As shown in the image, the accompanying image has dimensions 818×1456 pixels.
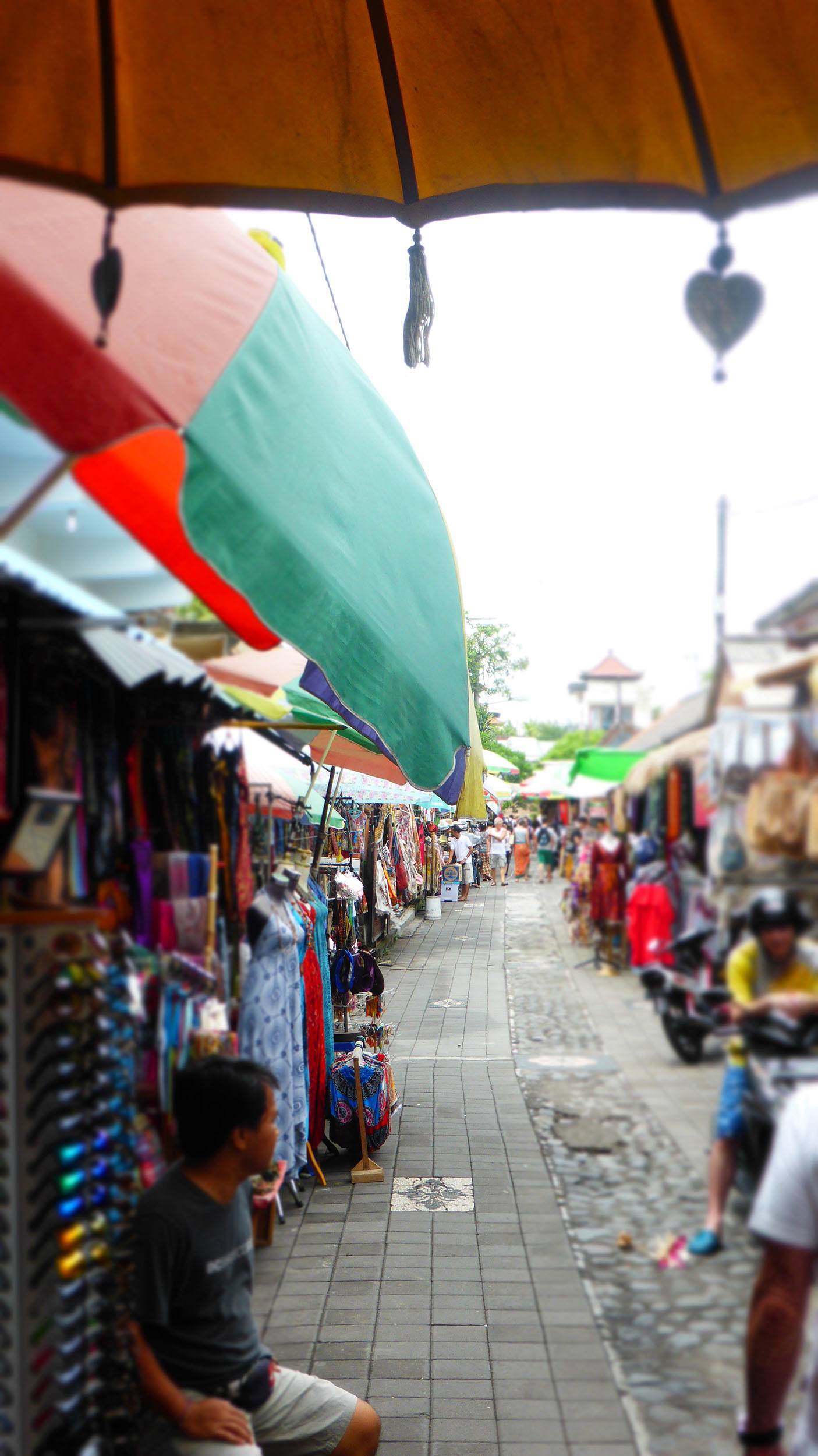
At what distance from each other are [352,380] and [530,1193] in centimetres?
214

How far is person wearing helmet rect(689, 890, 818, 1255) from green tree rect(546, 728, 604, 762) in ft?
1.20

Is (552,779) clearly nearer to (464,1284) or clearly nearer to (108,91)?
(108,91)

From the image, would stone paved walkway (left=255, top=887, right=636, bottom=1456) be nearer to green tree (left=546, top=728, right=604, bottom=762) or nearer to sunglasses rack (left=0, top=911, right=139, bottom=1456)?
green tree (left=546, top=728, right=604, bottom=762)

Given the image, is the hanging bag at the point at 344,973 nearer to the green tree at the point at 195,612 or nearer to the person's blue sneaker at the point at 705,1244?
the green tree at the point at 195,612

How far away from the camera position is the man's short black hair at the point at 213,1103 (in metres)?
2.19

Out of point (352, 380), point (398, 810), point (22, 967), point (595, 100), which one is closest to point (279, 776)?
point (352, 380)

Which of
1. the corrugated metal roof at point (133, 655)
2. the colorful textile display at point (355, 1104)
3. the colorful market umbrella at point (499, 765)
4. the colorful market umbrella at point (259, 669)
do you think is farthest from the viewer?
the colorful textile display at point (355, 1104)

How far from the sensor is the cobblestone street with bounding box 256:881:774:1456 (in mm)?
1214

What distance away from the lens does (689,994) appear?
47.7 inches

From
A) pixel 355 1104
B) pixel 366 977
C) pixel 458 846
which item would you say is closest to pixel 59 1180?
pixel 355 1104

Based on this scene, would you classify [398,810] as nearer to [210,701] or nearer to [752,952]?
[210,701]

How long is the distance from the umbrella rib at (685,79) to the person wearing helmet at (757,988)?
1000 mm

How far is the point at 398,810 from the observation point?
53.7 feet

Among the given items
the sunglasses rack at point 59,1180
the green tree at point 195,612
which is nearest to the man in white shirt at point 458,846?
the green tree at point 195,612
